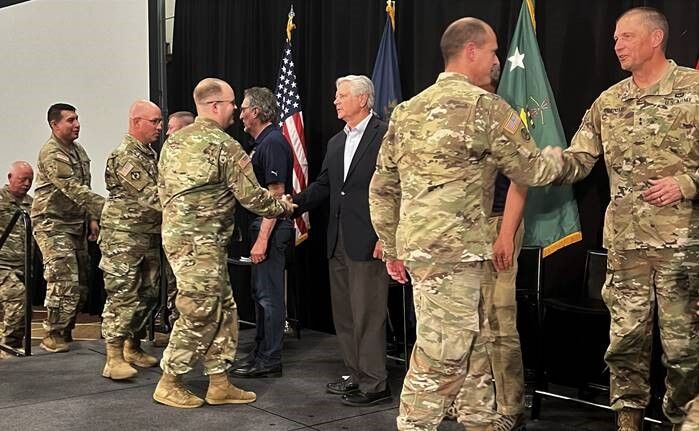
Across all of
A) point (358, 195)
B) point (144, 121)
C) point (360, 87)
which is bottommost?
point (358, 195)

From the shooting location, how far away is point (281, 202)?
4172mm

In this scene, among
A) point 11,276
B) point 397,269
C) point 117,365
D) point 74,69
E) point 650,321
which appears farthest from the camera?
point 74,69

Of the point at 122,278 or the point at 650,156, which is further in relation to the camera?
the point at 122,278

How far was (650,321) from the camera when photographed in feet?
10.7

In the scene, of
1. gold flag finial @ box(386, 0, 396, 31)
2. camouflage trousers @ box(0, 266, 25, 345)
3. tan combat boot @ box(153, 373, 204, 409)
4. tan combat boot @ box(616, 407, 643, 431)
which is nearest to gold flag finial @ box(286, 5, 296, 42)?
gold flag finial @ box(386, 0, 396, 31)

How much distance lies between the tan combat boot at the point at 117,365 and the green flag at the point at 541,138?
225 cm

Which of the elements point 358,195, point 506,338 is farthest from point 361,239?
point 506,338

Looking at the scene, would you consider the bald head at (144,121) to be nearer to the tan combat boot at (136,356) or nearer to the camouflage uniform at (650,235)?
the tan combat boot at (136,356)

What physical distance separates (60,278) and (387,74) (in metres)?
2.58

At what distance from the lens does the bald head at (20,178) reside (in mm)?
6227

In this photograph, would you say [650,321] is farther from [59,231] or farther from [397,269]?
[59,231]

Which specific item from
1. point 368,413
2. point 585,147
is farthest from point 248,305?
point 585,147

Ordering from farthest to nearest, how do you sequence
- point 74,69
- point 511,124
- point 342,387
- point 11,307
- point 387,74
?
point 74,69 < point 11,307 < point 387,74 < point 342,387 < point 511,124

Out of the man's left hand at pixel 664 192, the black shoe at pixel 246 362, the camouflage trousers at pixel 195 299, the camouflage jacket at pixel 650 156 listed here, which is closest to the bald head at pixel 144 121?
the camouflage trousers at pixel 195 299
